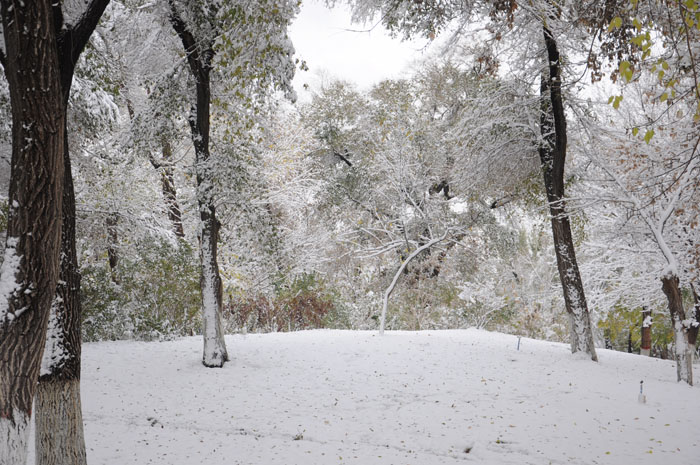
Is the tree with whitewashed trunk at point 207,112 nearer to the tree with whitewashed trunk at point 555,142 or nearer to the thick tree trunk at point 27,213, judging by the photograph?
the thick tree trunk at point 27,213

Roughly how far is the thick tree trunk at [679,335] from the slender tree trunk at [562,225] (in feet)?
4.52

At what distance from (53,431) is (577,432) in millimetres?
5490

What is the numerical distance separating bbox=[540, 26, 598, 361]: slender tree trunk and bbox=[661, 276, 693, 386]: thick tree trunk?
1377 mm

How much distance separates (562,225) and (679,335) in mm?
2720

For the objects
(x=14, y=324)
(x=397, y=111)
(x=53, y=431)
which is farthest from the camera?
(x=397, y=111)

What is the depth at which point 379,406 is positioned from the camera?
6.77 metres

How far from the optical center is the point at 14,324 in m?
3.02

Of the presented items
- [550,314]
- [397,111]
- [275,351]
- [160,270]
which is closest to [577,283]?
[275,351]

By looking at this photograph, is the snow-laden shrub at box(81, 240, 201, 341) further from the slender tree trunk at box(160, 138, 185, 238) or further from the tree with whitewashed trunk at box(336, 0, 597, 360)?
the tree with whitewashed trunk at box(336, 0, 597, 360)

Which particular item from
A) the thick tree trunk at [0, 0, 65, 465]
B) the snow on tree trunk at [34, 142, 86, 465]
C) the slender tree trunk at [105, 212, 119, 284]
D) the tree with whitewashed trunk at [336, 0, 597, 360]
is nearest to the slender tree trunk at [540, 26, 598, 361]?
the tree with whitewashed trunk at [336, 0, 597, 360]

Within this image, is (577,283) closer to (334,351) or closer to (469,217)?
(334,351)

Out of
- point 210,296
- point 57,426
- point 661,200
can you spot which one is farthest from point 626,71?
point 210,296

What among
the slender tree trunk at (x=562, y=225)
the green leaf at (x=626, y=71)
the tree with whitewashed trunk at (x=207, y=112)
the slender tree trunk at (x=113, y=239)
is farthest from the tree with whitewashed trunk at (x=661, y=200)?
the slender tree trunk at (x=113, y=239)

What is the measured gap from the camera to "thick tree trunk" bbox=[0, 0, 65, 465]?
3016mm
